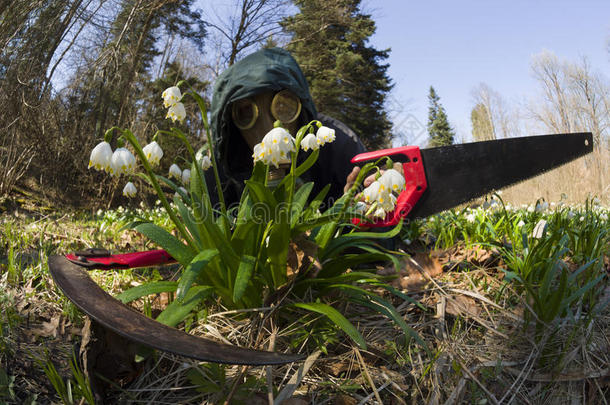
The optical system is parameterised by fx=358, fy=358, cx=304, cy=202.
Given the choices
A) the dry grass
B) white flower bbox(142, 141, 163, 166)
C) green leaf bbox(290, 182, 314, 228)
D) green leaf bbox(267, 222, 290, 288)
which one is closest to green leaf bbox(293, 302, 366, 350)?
Answer: green leaf bbox(267, 222, 290, 288)

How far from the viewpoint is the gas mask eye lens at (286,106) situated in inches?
89.4

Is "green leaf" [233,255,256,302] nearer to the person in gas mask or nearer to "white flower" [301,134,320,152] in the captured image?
"white flower" [301,134,320,152]

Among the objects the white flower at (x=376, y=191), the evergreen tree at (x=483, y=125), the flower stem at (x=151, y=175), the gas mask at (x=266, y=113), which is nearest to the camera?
the flower stem at (x=151, y=175)

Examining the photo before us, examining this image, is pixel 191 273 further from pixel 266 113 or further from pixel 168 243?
pixel 266 113

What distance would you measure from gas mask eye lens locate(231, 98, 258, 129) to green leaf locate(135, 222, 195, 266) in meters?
1.16

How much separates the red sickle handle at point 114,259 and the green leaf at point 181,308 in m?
0.30

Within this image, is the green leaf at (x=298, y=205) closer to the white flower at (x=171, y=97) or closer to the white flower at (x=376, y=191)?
the white flower at (x=376, y=191)

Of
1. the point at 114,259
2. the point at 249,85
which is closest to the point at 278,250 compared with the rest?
the point at 114,259

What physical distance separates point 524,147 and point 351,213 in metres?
1.67

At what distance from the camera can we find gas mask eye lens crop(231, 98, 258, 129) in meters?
2.33

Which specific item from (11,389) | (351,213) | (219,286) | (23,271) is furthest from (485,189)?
(23,271)

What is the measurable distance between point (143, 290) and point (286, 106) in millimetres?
1447

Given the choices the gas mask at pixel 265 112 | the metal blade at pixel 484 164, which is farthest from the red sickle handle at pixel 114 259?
the metal blade at pixel 484 164

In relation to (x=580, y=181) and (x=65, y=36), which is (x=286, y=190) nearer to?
(x=65, y=36)
